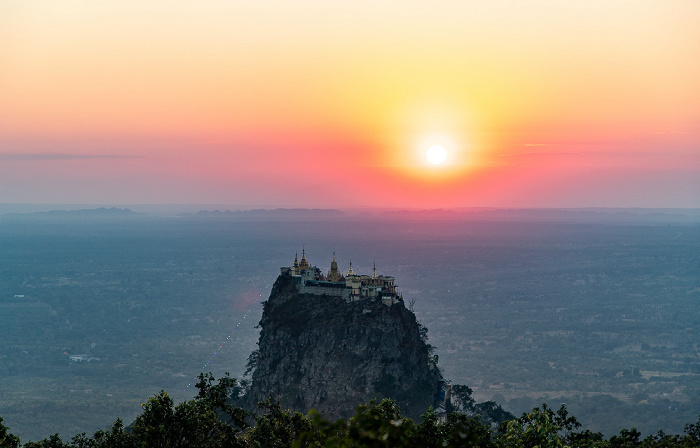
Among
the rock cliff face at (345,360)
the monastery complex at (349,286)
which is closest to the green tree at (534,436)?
the rock cliff face at (345,360)

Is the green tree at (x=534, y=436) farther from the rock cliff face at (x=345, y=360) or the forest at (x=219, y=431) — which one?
the rock cliff face at (x=345, y=360)

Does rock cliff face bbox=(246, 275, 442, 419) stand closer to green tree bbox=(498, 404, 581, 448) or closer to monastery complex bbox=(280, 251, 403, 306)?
monastery complex bbox=(280, 251, 403, 306)

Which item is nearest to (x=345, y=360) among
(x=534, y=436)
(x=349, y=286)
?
(x=349, y=286)

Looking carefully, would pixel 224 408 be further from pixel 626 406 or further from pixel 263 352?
pixel 626 406

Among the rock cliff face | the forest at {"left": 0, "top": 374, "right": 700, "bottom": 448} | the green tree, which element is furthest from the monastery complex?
the green tree

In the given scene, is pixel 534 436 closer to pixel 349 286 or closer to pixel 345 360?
pixel 345 360
